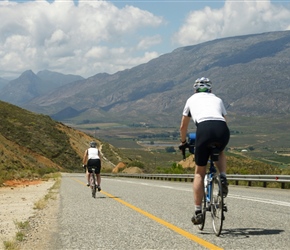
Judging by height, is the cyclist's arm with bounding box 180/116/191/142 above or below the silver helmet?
below

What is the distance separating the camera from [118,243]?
23.3 ft

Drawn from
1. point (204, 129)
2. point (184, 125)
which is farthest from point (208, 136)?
point (184, 125)

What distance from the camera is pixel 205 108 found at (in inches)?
282

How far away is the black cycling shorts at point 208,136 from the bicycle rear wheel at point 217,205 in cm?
45

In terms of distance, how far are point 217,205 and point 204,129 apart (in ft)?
3.87

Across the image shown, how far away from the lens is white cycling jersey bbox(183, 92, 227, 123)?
703cm

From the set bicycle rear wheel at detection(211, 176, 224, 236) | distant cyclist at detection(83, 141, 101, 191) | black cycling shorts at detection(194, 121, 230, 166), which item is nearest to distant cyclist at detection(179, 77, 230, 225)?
black cycling shorts at detection(194, 121, 230, 166)

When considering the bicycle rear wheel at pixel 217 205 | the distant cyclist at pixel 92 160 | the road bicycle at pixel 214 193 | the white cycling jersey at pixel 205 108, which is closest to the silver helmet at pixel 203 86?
the white cycling jersey at pixel 205 108

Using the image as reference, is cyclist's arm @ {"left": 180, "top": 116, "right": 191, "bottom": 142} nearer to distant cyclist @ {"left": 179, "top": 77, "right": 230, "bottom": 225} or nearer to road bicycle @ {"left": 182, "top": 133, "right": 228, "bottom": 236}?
distant cyclist @ {"left": 179, "top": 77, "right": 230, "bottom": 225}

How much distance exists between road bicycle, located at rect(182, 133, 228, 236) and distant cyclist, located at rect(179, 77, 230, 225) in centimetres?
8

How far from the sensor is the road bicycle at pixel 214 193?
692 centimetres

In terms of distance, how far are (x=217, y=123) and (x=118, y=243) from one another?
228 cm

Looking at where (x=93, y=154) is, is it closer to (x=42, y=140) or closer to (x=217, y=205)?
(x=217, y=205)

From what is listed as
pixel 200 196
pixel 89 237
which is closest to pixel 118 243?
pixel 89 237
